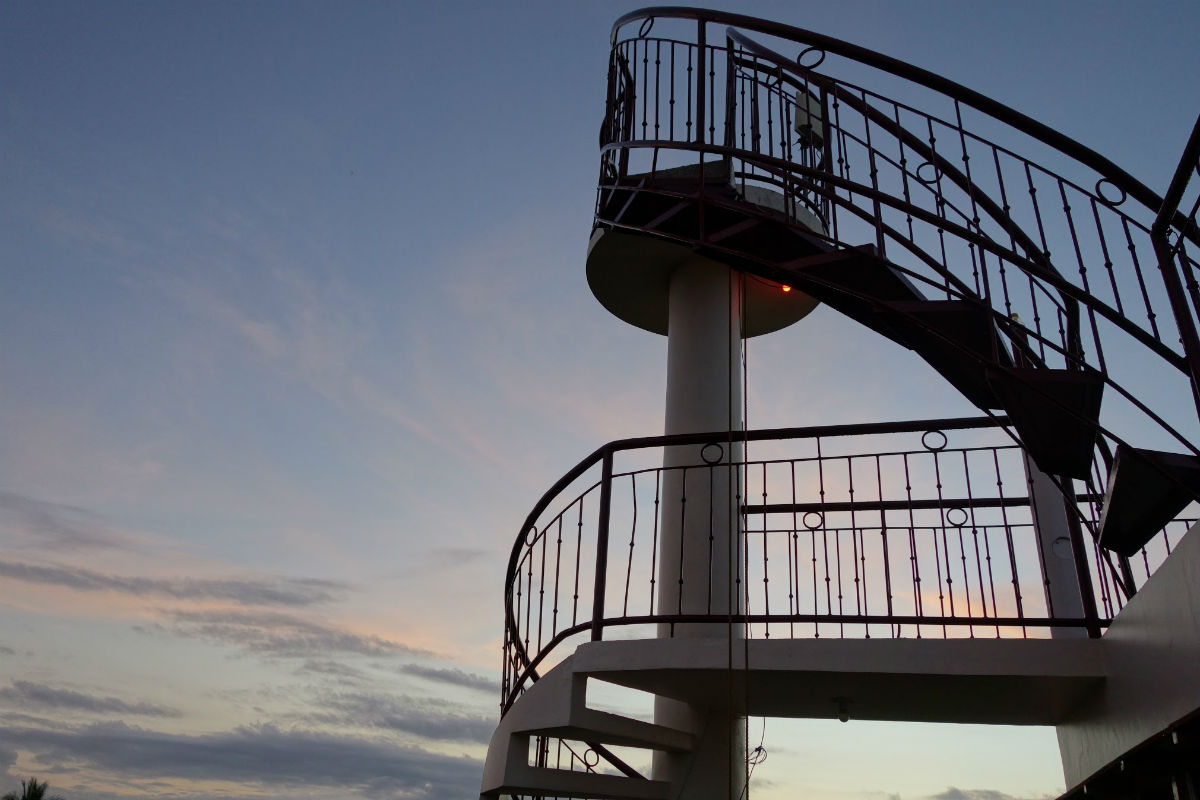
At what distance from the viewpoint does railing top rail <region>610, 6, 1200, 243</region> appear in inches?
124

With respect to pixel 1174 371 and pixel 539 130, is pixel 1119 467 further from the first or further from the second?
pixel 539 130

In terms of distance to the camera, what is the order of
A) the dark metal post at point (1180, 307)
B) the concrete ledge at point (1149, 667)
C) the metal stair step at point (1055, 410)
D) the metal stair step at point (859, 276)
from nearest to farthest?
the concrete ledge at point (1149, 667)
the dark metal post at point (1180, 307)
the metal stair step at point (1055, 410)
the metal stair step at point (859, 276)

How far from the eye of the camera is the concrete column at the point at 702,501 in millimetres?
4672

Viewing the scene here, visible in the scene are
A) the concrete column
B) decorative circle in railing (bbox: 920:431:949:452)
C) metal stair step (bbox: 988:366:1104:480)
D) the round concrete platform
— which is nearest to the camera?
metal stair step (bbox: 988:366:1104:480)

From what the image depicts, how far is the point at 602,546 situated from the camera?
13.5 feet

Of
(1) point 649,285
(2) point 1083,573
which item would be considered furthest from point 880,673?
(1) point 649,285

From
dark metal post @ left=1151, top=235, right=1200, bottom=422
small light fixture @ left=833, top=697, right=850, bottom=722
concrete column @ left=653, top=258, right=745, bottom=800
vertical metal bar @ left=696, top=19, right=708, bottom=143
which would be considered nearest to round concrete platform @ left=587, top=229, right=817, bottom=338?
concrete column @ left=653, top=258, right=745, bottom=800

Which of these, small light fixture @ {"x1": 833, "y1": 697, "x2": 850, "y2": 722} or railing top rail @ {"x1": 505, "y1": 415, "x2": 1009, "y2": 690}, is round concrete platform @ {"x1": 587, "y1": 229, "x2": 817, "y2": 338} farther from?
small light fixture @ {"x1": 833, "y1": 697, "x2": 850, "y2": 722}

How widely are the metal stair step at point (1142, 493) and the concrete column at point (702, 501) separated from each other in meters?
1.76

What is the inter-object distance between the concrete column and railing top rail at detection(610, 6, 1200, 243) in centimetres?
177

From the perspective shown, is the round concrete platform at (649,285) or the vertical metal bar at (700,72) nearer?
the vertical metal bar at (700,72)

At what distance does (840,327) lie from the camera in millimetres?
8211

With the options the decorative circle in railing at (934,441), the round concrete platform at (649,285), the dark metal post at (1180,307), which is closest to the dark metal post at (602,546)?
the decorative circle in railing at (934,441)

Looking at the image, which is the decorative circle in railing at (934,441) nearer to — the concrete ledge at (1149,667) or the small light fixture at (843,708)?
the concrete ledge at (1149,667)
